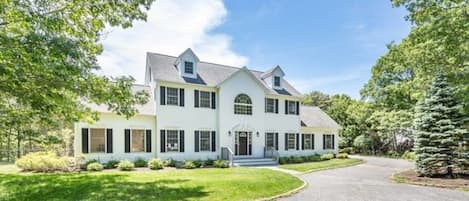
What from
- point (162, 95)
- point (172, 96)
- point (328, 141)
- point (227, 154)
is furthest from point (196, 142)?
point (328, 141)

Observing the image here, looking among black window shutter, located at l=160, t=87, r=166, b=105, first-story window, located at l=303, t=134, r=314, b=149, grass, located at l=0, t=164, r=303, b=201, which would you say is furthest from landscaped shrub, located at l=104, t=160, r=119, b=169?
first-story window, located at l=303, t=134, r=314, b=149

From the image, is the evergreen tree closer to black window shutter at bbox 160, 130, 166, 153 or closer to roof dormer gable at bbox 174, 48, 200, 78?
roof dormer gable at bbox 174, 48, 200, 78

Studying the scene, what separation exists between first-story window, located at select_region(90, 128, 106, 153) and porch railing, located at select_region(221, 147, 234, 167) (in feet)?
24.3

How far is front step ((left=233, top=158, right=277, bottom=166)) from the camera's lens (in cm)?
1933

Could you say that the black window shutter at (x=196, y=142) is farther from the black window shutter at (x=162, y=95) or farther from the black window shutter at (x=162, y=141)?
the black window shutter at (x=162, y=95)

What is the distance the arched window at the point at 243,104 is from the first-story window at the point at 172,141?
184 inches

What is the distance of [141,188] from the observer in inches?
383

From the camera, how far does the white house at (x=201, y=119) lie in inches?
689

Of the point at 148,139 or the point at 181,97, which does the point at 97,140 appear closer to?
the point at 148,139

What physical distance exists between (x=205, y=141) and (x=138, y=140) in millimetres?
4312

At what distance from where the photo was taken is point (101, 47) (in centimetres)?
1003

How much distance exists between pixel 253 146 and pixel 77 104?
13440 millimetres

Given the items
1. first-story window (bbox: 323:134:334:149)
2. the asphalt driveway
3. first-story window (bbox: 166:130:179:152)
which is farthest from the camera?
first-story window (bbox: 323:134:334:149)

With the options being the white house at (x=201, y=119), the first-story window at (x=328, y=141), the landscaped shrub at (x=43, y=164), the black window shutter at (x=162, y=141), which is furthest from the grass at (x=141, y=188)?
the first-story window at (x=328, y=141)
